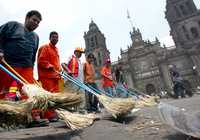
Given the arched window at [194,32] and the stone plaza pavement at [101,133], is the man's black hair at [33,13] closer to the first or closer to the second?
the stone plaza pavement at [101,133]

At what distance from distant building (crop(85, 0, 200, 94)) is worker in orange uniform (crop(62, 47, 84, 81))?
35.1 metres

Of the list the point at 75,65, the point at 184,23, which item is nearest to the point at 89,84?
the point at 75,65

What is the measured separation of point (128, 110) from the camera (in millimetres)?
4480

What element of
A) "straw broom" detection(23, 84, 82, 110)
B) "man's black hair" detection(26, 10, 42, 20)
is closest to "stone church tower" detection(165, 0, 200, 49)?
"man's black hair" detection(26, 10, 42, 20)

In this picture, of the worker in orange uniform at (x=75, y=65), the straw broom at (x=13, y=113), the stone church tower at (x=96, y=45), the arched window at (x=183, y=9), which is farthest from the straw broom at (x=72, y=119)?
the arched window at (x=183, y=9)

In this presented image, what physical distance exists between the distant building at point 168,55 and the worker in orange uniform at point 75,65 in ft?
115

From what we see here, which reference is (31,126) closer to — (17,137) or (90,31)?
(17,137)

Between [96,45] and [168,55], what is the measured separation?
42.9ft

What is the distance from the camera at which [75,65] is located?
629 centimetres

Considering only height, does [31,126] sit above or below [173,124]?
above

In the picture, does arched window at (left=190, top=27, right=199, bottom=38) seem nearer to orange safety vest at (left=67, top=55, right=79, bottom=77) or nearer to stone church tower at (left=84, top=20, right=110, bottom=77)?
stone church tower at (left=84, top=20, right=110, bottom=77)

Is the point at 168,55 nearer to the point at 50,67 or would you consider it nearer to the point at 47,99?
the point at 50,67

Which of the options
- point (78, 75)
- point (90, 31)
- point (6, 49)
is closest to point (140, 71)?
point (90, 31)

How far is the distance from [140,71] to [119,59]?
5206 mm
